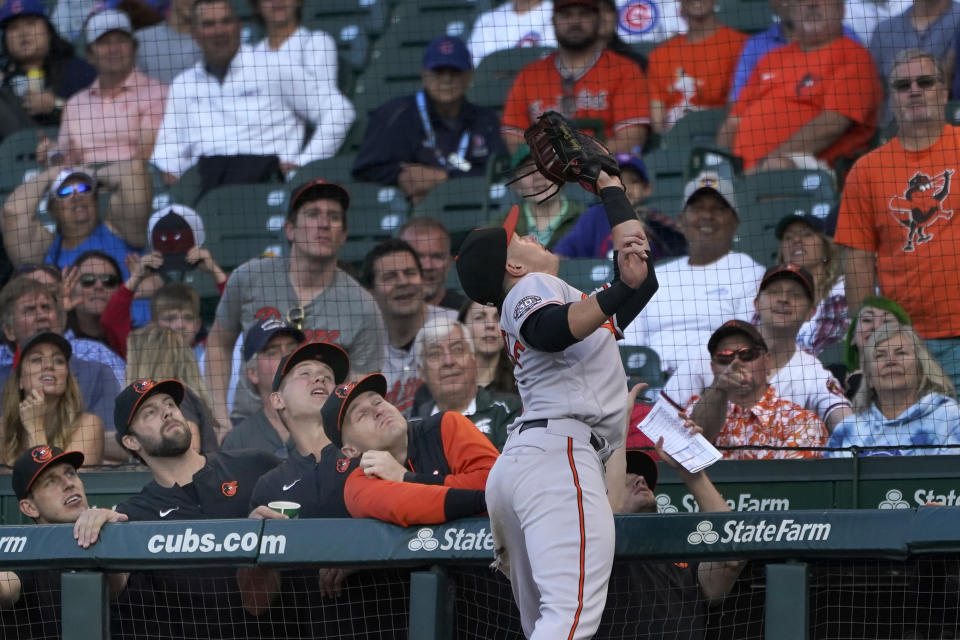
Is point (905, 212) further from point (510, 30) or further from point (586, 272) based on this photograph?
point (510, 30)

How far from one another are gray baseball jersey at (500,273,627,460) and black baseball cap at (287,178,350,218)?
3.23 m

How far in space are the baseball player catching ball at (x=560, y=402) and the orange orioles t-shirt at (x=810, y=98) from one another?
3.88m

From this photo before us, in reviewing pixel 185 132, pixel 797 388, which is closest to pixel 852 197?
pixel 797 388

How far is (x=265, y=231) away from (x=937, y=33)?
3.74 meters

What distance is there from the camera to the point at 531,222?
6.82 meters

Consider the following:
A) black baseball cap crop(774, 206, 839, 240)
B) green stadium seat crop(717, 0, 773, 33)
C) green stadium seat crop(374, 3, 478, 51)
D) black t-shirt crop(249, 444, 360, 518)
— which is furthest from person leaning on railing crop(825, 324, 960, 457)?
green stadium seat crop(374, 3, 478, 51)

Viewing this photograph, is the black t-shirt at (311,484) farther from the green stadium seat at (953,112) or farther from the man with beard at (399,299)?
the green stadium seat at (953,112)

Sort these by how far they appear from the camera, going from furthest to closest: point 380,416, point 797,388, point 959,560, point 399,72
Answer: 1. point 399,72
2. point 797,388
3. point 380,416
4. point 959,560

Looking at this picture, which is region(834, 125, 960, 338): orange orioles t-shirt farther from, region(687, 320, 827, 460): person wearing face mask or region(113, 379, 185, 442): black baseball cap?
region(113, 379, 185, 442): black baseball cap

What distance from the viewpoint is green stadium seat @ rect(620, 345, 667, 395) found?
5.84 m

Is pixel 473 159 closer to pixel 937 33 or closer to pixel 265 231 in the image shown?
pixel 265 231

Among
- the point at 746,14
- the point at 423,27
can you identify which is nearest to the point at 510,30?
the point at 423,27

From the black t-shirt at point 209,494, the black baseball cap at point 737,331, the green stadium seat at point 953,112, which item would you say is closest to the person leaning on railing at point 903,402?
the black baseball cap at point 737,331

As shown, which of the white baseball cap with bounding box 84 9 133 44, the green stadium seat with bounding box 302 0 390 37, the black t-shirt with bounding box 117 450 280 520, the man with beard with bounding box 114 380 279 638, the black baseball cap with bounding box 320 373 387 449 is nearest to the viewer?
the man with beard with bounding box 114 380 279 638
